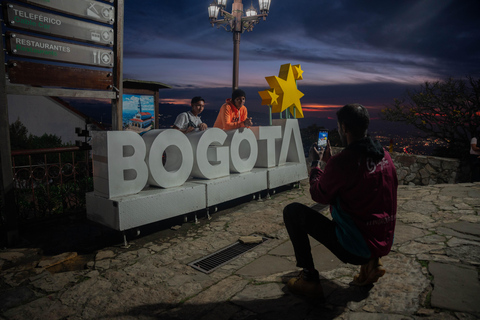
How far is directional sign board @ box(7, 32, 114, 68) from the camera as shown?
4090 millimetres

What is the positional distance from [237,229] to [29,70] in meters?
3.86

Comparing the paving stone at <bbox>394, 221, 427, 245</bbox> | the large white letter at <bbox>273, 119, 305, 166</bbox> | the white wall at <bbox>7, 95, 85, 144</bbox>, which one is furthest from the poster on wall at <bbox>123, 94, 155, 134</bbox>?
the paving stone at <bbox>394, 221, 427, 245</bbox>

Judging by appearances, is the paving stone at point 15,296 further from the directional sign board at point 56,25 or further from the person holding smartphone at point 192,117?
the person holding smartphone at point 192,117

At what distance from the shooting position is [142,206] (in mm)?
4352

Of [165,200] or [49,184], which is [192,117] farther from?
[49,184]

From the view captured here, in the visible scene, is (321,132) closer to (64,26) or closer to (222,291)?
(222,291)

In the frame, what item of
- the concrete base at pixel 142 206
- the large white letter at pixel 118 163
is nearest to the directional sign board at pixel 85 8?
the large white letter at pixel 118 163

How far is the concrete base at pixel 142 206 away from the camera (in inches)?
163

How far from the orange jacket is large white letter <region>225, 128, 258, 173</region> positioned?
16.2 inches

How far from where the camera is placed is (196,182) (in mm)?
5398

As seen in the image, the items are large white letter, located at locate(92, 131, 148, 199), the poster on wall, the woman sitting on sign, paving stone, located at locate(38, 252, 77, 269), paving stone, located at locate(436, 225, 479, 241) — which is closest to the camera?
paving stone, located at locate(38, 252, 77, 269)

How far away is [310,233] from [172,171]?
3132 mm

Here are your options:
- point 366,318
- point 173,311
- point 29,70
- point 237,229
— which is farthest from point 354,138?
point 29,70

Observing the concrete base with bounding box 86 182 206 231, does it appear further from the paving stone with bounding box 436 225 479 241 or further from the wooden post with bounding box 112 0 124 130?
the paving stone with bounding box 436 225 479 241
